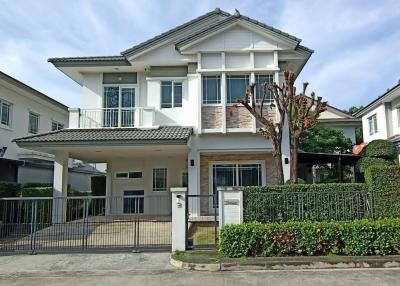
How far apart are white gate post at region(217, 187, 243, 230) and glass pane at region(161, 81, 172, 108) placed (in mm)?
7479

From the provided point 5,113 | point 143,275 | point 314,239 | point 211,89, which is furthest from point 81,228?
point 5,113

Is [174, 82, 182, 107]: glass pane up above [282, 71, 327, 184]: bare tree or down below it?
above

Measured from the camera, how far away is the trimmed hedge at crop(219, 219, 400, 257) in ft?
32.3

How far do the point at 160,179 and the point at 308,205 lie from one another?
10024mm

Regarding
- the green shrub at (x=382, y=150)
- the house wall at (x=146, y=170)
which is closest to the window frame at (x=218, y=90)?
Answer: the house wall at (x=146, y=170)

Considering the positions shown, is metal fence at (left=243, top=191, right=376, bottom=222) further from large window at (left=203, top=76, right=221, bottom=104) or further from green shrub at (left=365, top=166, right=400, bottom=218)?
large window at (left=203, top=76, right=221, bottom=104)

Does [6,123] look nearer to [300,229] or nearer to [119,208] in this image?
[119,208]

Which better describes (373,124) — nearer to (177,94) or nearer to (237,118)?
(237,118)

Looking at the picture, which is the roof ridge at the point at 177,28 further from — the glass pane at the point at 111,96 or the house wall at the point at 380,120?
the house wall at the point at 380,120

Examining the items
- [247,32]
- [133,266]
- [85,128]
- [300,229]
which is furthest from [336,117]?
[133,266]

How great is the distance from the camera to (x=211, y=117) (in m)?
16.6

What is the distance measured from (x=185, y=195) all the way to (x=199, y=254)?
1729 millimetres

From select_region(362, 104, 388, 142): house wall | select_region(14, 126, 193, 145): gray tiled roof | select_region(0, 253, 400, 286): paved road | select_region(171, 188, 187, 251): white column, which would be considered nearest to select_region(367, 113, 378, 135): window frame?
select_region(362, 104, 388, 142): house wall

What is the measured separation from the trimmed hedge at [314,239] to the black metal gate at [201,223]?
1474 mm
